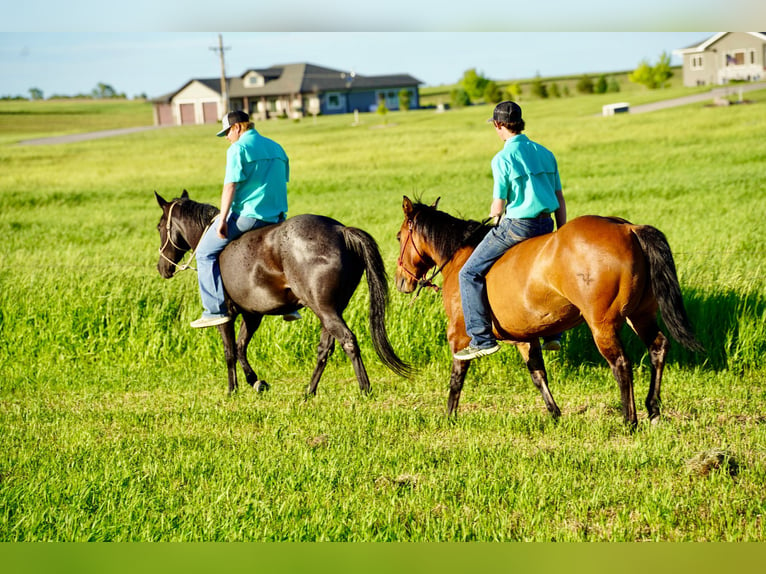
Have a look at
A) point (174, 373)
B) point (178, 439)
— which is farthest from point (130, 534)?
point (174, 373)

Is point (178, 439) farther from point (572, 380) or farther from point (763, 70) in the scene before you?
point (763, 70)

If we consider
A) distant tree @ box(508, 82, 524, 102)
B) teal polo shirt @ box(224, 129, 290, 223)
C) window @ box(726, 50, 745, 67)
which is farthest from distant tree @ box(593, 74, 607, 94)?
teal polo shirt @ box(224, 129, 290, 223)

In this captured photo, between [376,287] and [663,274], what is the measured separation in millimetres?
2985

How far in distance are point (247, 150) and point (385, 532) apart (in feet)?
14.9

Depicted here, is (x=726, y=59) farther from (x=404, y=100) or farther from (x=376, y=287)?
(x=376, y=287)

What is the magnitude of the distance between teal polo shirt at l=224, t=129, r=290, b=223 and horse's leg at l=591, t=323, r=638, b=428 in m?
3.40

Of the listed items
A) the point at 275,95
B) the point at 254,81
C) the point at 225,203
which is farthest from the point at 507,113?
the point at 254,81

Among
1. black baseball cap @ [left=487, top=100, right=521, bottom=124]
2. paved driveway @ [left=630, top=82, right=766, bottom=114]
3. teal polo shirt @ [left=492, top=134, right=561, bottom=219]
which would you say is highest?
paved driveway @ [left=630, top=82, right=766, bottom=114]

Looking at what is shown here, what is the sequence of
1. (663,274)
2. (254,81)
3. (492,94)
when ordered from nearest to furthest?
(663,274) → (492,94) → (254,81)

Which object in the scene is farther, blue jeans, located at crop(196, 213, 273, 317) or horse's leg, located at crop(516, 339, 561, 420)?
blue jeans, located at crop(196, 213, 273, 317)

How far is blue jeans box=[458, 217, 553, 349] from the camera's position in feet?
23.4

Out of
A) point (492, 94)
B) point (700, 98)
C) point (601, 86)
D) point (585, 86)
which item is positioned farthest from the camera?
point (585, 86)

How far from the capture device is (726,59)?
8319 centimetres

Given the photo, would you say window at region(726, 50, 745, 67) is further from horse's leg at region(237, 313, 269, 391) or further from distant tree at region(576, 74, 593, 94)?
horse's leg at region(237, 313, 269, 391)
